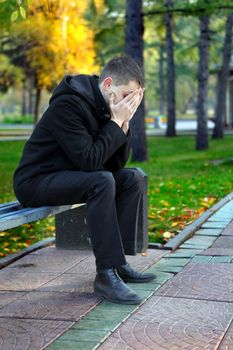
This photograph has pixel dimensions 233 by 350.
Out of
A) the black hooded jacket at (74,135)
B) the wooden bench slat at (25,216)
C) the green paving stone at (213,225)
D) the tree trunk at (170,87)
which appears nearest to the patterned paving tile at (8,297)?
the wooden bench slat at (25,216)

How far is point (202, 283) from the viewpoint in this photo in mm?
4539

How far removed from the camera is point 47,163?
441 cm

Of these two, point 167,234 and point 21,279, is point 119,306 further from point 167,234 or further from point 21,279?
point 167,234

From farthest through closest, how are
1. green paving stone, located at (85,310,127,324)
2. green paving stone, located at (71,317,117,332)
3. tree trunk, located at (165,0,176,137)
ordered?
tree trunk, located at (165,0,176,137) < green paving stone, located at (85,310,127,324) < green paving stone, located at (71,317,117,332)

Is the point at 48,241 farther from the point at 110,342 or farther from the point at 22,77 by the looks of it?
the point at 22,77

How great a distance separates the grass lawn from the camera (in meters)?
6.73

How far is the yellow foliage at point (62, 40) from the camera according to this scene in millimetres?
29094

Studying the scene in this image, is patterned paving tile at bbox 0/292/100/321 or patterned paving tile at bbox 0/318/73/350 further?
patterned paving tile at bbox 0/292/100/321

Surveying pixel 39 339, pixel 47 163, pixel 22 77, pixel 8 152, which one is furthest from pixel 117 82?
pixel 22 77

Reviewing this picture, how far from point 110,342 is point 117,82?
1.73 metres

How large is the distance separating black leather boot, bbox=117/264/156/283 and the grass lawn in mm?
1642

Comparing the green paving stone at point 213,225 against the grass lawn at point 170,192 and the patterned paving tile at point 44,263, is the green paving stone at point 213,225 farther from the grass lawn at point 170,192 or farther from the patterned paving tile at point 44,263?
the patterned paving tile at point 44,263

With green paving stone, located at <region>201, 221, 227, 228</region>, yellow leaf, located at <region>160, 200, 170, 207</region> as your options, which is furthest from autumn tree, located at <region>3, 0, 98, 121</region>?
green paving stone, located at <region>201, 221, 227, 228</region>

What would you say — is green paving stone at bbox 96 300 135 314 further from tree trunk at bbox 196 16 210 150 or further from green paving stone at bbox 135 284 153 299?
tree trunk at bbox 196 16 210 150
